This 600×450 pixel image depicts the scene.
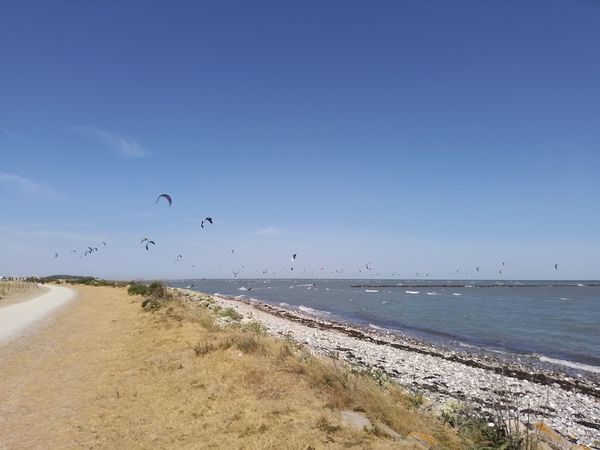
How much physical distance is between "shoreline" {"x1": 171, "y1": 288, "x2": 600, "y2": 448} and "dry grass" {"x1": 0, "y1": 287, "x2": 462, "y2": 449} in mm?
3479

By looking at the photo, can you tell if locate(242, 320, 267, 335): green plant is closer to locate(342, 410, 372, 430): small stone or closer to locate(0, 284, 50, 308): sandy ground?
locate(342, 410, 372, 430): small stone

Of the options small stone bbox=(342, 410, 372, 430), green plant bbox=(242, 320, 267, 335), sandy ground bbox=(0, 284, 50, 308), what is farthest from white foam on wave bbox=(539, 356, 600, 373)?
sandy ground bbox=(0, 284, 50, 308)

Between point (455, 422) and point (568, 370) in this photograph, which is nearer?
point (455, 422)

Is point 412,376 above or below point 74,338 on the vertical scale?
below

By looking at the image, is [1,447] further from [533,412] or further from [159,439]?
[533,412]

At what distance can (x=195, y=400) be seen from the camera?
8789 mm

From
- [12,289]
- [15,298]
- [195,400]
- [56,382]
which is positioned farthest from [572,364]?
[12,289]

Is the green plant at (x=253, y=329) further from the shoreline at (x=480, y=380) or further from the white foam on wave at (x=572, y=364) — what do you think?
the white foam on wave at (x=572, y=364)

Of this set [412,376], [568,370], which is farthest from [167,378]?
[568,370]

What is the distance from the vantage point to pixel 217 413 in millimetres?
8102

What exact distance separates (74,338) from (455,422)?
45.2 ft

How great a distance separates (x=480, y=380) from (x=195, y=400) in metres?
12.5

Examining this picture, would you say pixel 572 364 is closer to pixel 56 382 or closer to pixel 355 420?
pixel 355 420

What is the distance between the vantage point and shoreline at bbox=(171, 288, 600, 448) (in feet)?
42.8
